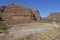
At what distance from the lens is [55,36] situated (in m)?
7.07

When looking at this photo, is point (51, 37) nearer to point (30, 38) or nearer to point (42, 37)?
point (42, 37)

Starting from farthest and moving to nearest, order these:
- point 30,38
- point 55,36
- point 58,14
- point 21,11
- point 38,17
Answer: point 58,14 → point 38,17 → point 21,11 → point 30,38 → point 55,36

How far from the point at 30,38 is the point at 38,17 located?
153 feet

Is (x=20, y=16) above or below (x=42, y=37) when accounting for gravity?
below

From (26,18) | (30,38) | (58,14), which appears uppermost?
(30,38)

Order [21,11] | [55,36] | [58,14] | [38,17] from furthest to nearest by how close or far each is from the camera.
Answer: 1. [58,14]
2. [38,17]
3. [21,11]
4. [55,36]

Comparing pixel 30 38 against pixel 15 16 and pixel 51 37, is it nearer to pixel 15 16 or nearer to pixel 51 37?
pixel 51 37

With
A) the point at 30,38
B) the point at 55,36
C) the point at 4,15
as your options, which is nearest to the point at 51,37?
the point at 55,36

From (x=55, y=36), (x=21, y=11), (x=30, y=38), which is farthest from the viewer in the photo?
(x=21, y=11)

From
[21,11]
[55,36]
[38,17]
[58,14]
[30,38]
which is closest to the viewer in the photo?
[55,36]

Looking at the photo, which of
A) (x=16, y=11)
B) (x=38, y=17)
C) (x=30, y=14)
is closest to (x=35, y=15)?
(x=38, y=17)

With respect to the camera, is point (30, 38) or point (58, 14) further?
point (58, 14)

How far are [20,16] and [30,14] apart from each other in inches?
134

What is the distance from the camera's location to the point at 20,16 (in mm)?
48375
